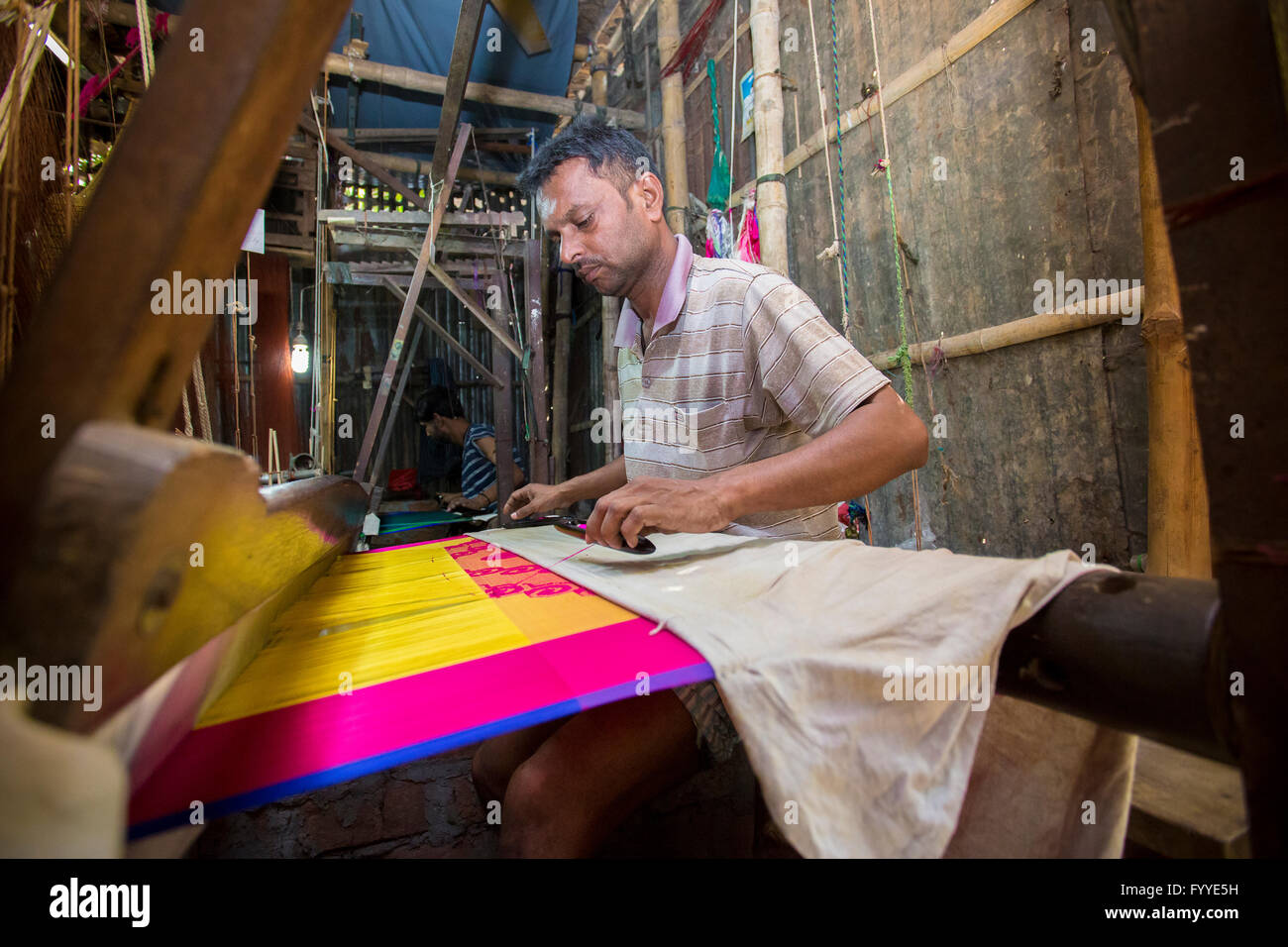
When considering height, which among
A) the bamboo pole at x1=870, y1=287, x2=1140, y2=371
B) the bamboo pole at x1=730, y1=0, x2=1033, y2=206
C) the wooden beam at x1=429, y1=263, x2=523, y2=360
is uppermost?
the bamboo pole at x1=730, y1=0, x2=1033, y2=206

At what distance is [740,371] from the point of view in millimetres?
1984

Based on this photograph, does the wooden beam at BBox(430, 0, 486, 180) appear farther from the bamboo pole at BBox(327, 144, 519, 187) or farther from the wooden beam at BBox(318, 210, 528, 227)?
the bamboo pole at BBox(327, 144, 519, 187)

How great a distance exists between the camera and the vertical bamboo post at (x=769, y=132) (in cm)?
355

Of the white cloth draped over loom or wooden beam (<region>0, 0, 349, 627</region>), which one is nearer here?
wooden beam (<region>0, 0, 349, 627</region>)

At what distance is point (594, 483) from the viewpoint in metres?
2.60

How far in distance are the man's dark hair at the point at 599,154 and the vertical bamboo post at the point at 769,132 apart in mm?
1535

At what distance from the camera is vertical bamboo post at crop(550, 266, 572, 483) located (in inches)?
310

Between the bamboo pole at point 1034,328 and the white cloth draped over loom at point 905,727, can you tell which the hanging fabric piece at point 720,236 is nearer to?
the bamboo pole at point 1034,328

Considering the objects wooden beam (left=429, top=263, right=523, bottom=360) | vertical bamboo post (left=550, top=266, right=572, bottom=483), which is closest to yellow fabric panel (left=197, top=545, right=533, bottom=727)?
wooden beam (left=429, top=263, right=523, bottom=360)

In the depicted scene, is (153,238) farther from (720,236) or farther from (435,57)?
(435,57)

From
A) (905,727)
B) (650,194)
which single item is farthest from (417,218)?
(905,727)

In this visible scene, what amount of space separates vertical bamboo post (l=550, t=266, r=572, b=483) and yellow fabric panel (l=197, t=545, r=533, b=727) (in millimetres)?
6122

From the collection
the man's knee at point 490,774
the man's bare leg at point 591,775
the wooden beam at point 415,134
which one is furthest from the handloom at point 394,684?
the wooden beam at point 415,134
